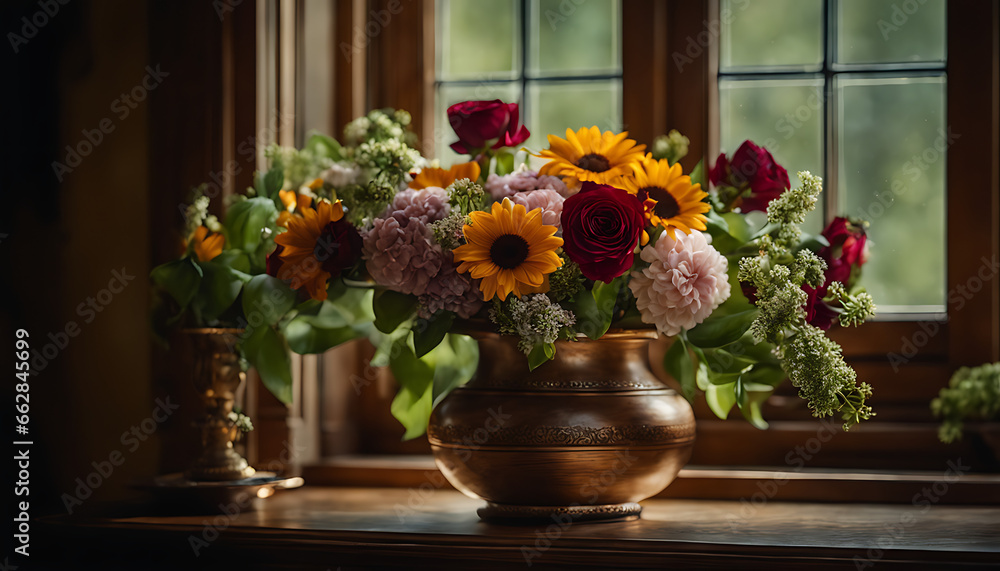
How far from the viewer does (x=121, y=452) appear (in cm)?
141

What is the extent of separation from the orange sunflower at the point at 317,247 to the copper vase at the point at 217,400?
18 centimetres

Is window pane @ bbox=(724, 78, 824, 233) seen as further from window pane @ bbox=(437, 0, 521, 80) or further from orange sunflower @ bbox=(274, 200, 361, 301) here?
orange sunflower @ bbox=(274, 200, 361, 301)

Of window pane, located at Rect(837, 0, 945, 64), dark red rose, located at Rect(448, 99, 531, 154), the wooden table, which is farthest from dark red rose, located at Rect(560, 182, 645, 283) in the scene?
window pane, located at Rect(837, 0, 945, 64)

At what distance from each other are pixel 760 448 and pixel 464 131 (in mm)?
697

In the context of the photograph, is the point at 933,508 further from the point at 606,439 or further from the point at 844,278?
the point at 606,439

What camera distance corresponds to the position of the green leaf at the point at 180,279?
1216mm

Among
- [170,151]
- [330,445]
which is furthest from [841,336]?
[170,151]

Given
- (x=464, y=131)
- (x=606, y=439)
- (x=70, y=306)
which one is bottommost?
(x=606, y=439)

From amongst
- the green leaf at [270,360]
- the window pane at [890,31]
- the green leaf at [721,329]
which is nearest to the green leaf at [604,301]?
the green leaf at [721,329]

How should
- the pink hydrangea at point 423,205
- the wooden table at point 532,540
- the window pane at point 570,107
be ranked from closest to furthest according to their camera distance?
1. the wooden table at point 532,540
2. the pink hydrangea at point 423,205
3. the window pane at point 570,107

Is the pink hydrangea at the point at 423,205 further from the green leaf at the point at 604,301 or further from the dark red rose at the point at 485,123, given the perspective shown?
the green leaf at the point at 604,301

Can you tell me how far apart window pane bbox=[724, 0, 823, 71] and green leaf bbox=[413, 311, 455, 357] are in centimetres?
69

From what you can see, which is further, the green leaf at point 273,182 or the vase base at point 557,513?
the green leaf at point 273,182

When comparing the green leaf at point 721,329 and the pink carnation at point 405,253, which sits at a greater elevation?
the pink carnation at point 405,253
